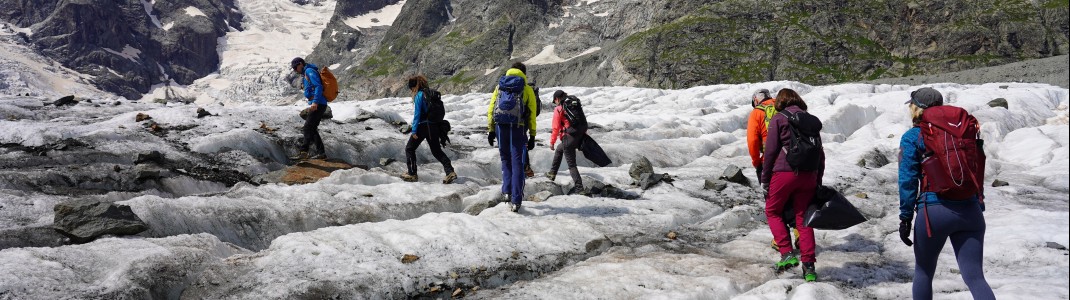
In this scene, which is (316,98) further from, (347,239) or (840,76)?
(840,76)

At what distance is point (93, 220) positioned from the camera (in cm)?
782

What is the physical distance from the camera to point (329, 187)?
1150 centimetres

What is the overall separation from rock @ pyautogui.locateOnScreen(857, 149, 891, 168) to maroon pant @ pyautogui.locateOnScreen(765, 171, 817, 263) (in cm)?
1266

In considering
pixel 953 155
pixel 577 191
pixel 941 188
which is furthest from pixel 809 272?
pixel 577 191

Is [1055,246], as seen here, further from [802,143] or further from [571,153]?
[571,153]

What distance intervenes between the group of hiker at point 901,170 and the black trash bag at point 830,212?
0.39ft

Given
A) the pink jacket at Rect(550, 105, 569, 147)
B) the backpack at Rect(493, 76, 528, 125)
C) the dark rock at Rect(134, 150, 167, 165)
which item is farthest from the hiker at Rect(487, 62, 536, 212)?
the dark rock at Rect(134, 150, 167, 165)

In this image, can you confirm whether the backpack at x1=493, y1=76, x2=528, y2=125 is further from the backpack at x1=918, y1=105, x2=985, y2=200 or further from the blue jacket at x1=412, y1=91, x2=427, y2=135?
the backpack at x1=918, y1=105, x2=985, y2=200

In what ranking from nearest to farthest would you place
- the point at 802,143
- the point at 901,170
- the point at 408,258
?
1. the point at 901,170
2. the point at 802,143
3. the point at 408,258

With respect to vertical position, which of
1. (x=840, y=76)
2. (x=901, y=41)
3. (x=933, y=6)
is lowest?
(x=840, y=76)

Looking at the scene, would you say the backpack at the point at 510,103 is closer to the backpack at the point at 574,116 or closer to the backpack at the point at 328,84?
the backpack at the point at 574,116

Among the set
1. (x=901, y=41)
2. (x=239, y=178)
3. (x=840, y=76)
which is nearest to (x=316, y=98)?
(x=239, y=178)

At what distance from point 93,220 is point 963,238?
35.3ft

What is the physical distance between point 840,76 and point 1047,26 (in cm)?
4468
